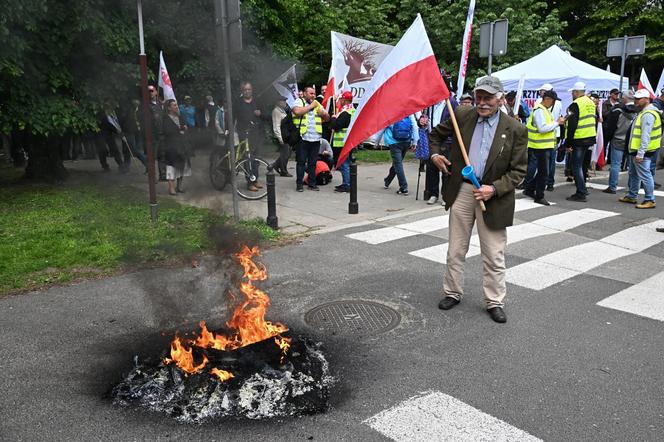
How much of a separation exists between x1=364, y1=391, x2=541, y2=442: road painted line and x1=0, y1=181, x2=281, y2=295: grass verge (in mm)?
2870

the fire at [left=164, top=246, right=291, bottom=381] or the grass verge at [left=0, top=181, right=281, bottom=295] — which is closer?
the fire at [left=164, top=246, right=291, bottom=381]

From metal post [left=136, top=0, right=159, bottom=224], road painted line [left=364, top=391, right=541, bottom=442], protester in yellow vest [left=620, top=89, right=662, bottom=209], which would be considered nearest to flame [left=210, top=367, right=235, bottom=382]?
road painted line [left=364, top=391, right=541, bottom=442]

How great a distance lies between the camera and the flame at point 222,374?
11.9 ft

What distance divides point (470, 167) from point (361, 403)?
7.06 ft

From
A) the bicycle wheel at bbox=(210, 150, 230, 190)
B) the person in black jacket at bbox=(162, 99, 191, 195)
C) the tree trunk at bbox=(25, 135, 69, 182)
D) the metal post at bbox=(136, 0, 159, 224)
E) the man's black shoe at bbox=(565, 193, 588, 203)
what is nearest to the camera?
the metal post at bbox=(136, 0, 159, 224)

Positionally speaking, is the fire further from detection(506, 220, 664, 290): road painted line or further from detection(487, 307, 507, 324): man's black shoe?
detection(506, 220, 664, 290): road painted line

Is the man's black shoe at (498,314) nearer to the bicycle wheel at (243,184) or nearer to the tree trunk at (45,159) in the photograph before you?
the bicycle wheel at (243,184)

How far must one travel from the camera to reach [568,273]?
20.2ft

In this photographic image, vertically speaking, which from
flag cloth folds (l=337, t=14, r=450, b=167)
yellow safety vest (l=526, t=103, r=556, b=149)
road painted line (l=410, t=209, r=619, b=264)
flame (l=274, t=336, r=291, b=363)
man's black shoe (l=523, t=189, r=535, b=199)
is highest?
flag cloth folds (l=337, t=14, r=450, b=167)

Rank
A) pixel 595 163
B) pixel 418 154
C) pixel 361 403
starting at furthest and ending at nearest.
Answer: pixel 595 163
pixel 418 154
pixel 361 403

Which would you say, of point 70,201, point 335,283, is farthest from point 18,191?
point 335,283

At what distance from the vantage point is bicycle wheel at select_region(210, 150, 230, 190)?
27.8 ft

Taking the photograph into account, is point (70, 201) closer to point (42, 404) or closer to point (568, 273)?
point (42, 404)

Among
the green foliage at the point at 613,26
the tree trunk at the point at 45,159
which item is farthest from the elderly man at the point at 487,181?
the green foliage at the point at 613,26
